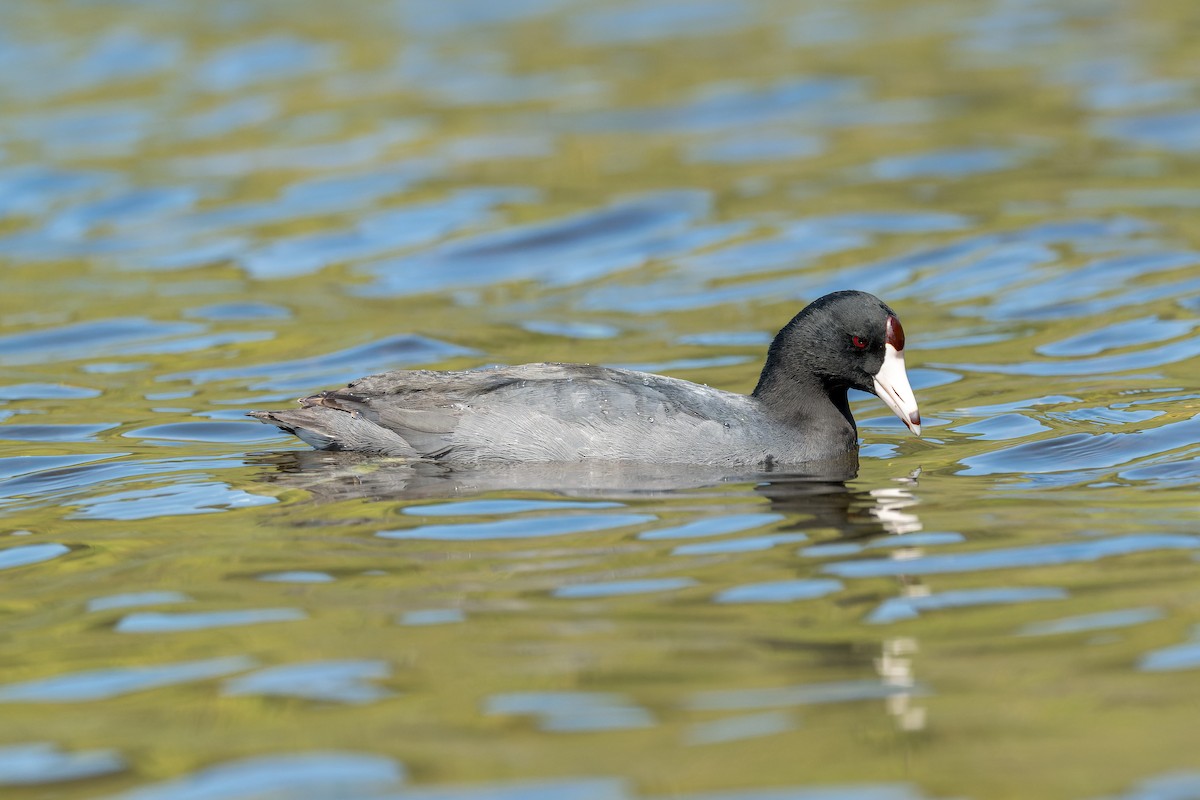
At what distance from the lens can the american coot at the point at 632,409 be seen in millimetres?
8531

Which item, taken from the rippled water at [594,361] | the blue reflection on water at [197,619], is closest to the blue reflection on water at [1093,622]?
the rippled water at [594,361]

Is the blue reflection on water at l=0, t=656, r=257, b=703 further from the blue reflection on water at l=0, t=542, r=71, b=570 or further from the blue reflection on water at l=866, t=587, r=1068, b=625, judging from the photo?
the blue reflection on water at l=866, t=587, r=1068, b=625

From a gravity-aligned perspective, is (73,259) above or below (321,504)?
above

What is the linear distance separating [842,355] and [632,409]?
117 cm

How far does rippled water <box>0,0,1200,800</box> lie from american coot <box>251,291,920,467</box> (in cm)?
21

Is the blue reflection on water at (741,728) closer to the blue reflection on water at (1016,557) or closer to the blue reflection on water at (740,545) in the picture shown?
the blue reflection on water at (1016,557)

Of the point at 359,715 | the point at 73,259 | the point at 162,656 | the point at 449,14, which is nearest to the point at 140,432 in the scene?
the point at 162,656

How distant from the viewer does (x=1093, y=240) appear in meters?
14.2

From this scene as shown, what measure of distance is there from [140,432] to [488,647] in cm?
471

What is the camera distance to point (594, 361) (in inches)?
464

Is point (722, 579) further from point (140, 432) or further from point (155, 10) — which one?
point (155, 10)

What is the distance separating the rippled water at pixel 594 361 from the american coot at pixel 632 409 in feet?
0.67

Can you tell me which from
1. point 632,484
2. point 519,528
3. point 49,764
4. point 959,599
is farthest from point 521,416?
point 49,764

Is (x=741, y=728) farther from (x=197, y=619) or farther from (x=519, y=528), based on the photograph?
(x=519, y=528)
